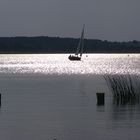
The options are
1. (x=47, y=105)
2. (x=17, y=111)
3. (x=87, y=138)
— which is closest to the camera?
(x=87, y=138)

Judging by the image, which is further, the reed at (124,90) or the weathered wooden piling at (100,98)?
the reed at (124,90)

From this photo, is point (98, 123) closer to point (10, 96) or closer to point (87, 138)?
point (87, 138)

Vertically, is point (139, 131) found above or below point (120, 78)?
below

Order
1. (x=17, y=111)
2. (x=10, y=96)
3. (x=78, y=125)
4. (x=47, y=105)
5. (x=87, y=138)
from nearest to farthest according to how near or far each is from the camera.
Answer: (x=87, y=138)
(x=78, y=125)
(x=17, y=111)
(x=47, y=105)
(x=10, y=96)

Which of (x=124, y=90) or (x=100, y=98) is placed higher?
(x=124, y=90)

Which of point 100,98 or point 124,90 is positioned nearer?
point 100,98

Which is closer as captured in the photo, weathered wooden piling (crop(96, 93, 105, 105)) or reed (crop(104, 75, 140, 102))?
weathered wooden piling (crop(96, 93, 105, 105))

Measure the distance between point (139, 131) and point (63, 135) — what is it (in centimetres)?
413

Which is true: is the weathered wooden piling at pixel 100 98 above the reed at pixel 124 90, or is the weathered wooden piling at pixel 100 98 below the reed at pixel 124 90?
below

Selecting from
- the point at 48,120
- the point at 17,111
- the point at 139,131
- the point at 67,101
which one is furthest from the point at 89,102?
the point at 139,131

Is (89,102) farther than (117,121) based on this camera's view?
Yes

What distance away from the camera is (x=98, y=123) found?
39.6m

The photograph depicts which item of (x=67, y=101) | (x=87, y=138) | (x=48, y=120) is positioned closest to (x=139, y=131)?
(x=87, y=138)

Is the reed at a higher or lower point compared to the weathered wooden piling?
higher
